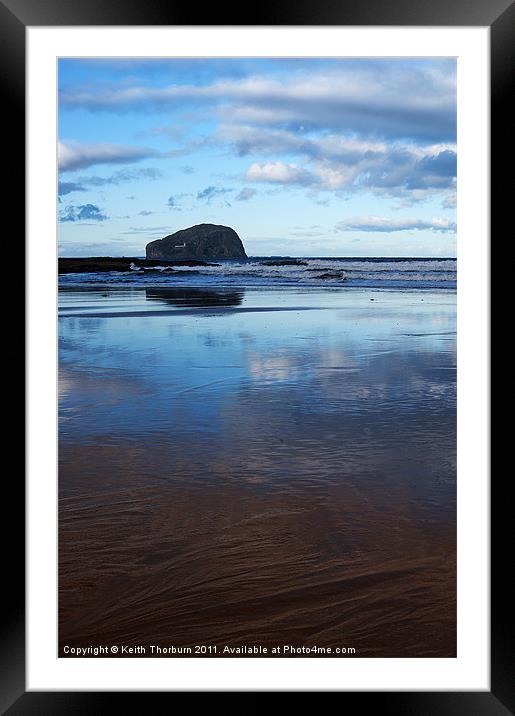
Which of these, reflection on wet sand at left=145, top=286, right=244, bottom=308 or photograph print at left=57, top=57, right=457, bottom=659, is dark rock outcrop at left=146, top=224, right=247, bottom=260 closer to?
photograph print at left=57, top=57, right=457, bottom=659

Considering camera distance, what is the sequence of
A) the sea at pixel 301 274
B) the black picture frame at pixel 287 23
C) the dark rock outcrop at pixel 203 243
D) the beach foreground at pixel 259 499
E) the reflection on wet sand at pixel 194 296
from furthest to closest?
the dark rock outcrop at pixel 203 243 < the sea at pixel 301 274 < the reflection on wet sand at pixel 194 296 < the beach foreground at pixel 259 499 < the black picture frame at pixel 287 23

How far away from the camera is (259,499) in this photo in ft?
7.50

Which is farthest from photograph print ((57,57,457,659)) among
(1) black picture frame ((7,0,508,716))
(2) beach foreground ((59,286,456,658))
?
(1) black picture frame ((7,0,508,716))

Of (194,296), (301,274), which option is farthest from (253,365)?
(301,274)

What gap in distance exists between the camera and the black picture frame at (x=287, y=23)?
4.32ft

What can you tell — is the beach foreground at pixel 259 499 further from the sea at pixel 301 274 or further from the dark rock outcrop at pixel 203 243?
the dark rock outcrop at pixel 203 243

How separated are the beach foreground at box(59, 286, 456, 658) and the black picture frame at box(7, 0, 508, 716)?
0.81ft

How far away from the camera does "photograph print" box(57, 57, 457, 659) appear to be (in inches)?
67.9

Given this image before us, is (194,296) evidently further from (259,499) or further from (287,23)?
(287,23)

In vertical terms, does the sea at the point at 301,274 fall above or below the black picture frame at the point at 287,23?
above

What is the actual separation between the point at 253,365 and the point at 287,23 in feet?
10.2

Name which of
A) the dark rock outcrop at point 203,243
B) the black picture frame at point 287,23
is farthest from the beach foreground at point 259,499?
the dark rock outcrop at point 203,243
